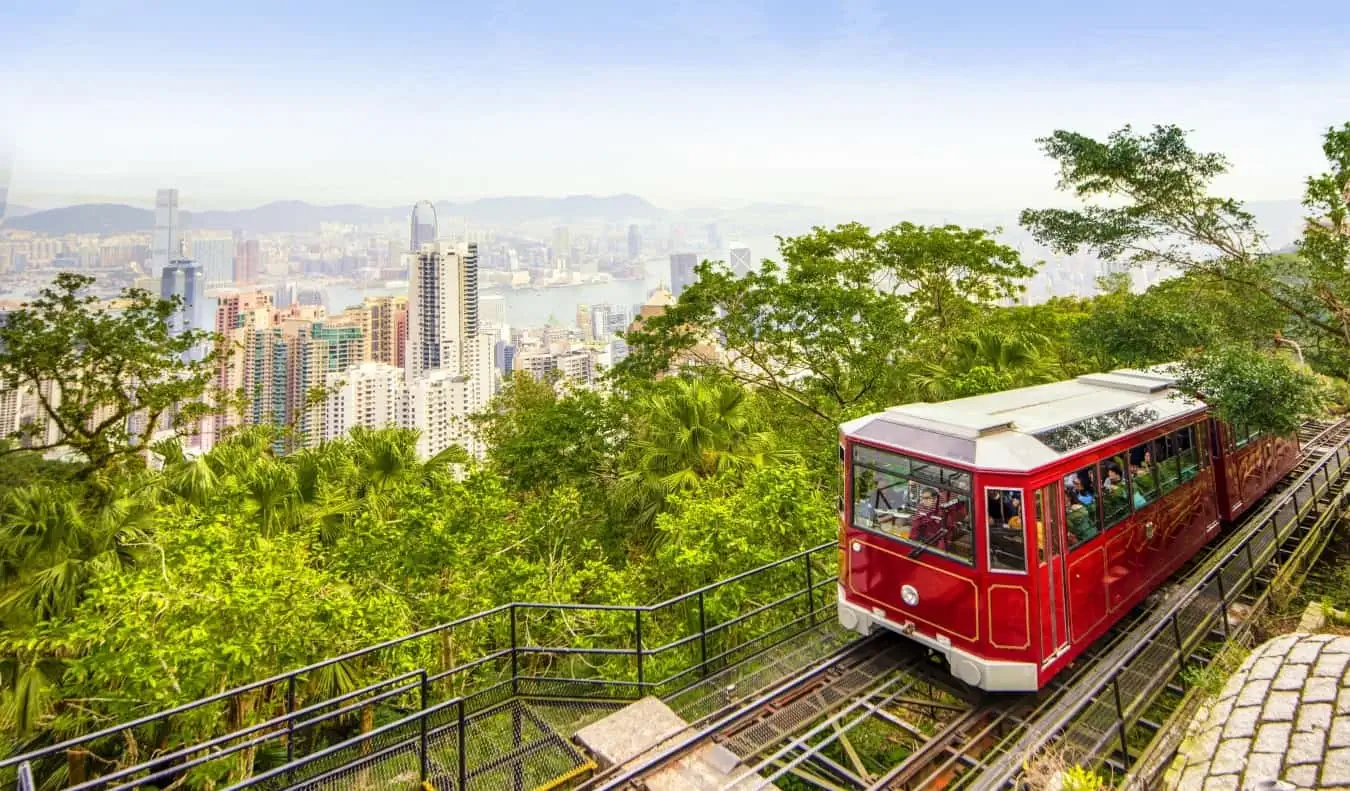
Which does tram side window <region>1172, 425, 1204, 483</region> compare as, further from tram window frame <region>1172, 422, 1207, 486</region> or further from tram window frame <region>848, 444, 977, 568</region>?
tram window frame <region>848, 444, 977, 568</region>

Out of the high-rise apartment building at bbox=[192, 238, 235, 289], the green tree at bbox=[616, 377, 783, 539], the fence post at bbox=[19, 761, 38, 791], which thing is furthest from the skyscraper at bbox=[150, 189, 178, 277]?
the fence post at bbox=[19, 761, 38, 791]

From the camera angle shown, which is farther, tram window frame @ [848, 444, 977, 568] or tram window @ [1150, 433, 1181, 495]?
tram window @ [1150, 433, 1181, 495]

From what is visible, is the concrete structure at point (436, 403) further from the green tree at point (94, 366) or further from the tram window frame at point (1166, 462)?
the tram window frame at point (1166, 462)

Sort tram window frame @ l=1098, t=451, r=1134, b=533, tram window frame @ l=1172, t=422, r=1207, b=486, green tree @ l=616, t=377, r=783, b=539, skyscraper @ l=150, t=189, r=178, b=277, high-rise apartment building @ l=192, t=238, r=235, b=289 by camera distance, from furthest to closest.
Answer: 1. high-rise apartment building @ l=192, t=238, r=235, b=289
2. skyscraper @ l=150, t=189, r=178, b=277
3. green tree @ l=616, t=377, r=783, b=539
4. tram window frame @ l=1172, t=422, r=1207, b=486
5. tram window frame @ l=1098, t=451, r=1134, b=533

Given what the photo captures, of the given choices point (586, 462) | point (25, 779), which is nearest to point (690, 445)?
point (586, 462)

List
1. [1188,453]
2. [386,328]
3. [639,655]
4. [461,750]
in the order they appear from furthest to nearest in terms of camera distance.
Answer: [386,328], [1188,453], [639,655], [461,750]

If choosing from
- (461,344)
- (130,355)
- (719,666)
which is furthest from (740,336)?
(461,344)

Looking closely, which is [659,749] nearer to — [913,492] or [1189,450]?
[913,492]
